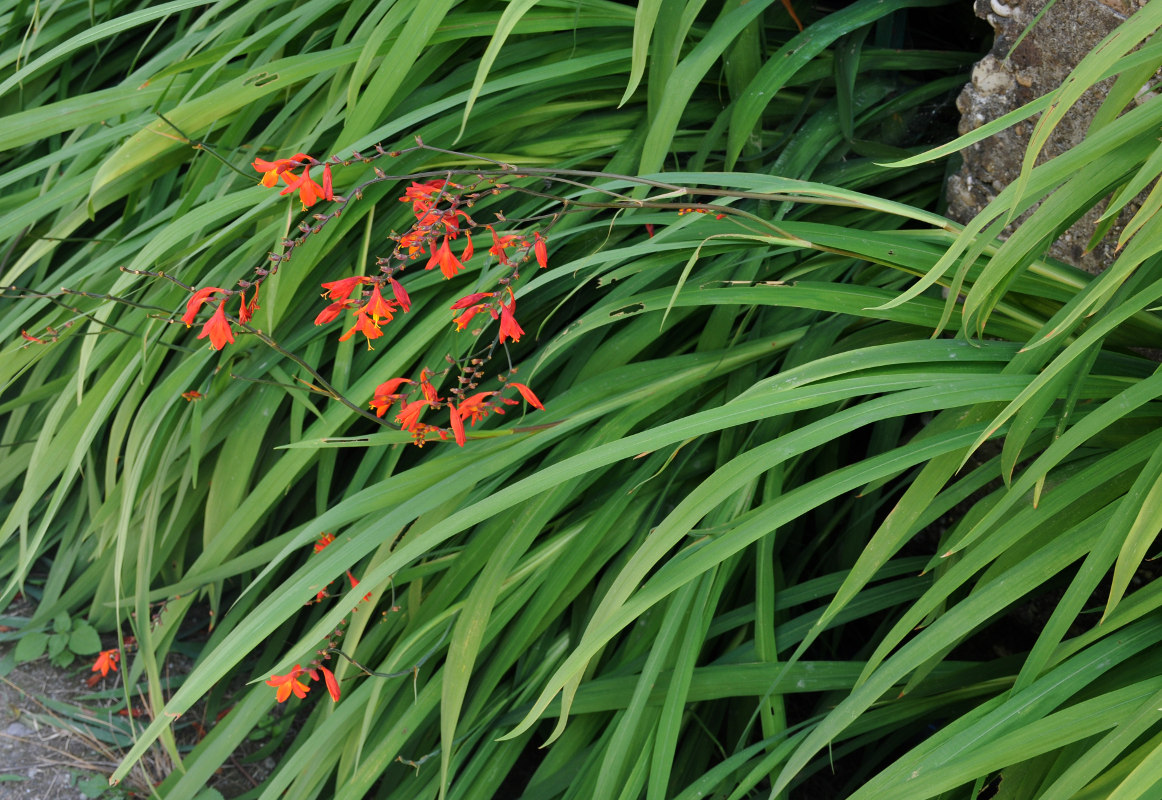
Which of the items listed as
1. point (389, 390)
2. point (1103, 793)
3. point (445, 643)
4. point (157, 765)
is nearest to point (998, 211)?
point (1103, 793)

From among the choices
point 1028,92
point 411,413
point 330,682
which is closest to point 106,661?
point 330,682

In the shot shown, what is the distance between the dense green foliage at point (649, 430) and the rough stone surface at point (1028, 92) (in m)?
0.08

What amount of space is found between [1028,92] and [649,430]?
0.60 m

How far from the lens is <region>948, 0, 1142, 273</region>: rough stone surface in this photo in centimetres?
89

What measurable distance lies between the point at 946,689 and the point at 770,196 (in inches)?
19.2

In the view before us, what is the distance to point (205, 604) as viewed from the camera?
1495 millimetres

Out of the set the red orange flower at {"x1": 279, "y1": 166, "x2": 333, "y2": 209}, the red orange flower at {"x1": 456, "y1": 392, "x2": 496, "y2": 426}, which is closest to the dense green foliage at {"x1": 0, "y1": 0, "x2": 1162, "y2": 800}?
the red orange flower at {"x1": 456, "y1": 392, "x2": 496, "y2": 426}

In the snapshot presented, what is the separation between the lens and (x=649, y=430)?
0.65m

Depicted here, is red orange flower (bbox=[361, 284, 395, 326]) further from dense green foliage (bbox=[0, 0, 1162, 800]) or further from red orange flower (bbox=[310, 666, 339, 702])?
red orange flower (bbox=[310, 666, 339, 702])

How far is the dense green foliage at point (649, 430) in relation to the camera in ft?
2.17

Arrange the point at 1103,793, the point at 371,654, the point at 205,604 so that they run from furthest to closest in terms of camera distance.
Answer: the point at 205,604 → the point at 371,654 → the point at 1103,793

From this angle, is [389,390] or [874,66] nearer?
[389,390]

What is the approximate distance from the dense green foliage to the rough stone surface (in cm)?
8

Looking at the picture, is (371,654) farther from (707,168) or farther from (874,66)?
(874,66)
